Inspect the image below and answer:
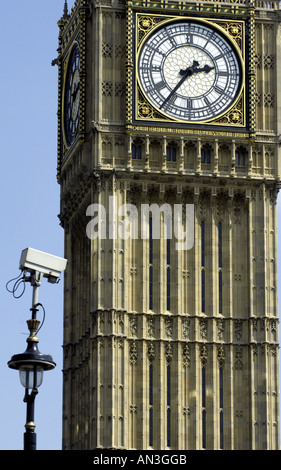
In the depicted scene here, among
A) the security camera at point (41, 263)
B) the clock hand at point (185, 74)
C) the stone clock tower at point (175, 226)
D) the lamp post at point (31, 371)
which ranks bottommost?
the lamp post at point (31, 371)

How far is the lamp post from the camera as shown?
31.6 metres

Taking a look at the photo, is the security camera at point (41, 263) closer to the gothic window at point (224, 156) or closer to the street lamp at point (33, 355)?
the street lamp at point (33, 355)

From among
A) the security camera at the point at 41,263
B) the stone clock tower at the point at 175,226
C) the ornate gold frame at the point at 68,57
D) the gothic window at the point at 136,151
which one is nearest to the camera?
the security camera at the point at 41,263

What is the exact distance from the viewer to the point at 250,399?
67438 mm

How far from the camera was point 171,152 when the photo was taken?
226ft

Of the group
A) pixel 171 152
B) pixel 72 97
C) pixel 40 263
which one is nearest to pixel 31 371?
pixel 40 263

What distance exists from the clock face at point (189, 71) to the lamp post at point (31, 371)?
36993 millimetres

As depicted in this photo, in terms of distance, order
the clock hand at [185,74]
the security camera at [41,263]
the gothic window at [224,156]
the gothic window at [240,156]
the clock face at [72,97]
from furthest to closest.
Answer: the clock face at [72,97] → the gothic window at [240,156] → the gothic window at [224,156] → the clock hand at [185,74] → the security camera at [41,263]

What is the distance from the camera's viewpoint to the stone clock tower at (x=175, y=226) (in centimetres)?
6688

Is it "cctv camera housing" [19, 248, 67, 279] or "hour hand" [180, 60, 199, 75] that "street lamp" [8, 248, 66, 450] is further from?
"hour hand" [180, 60, 199, 75]

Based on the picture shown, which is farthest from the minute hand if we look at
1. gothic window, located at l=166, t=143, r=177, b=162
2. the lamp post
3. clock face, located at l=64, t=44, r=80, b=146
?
the lamp post

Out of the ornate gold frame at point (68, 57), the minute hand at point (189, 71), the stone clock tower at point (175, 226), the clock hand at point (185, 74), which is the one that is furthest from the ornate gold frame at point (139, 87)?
the ornate gold frame at point (68, 57)
